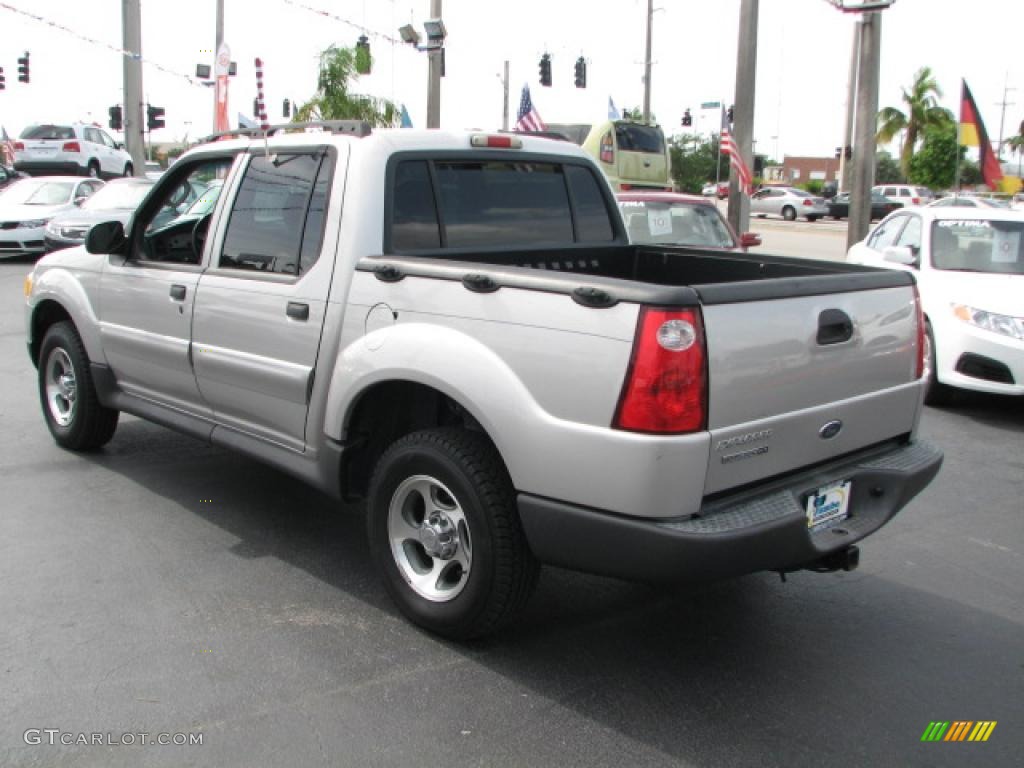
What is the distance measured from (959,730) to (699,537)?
3.70 feet

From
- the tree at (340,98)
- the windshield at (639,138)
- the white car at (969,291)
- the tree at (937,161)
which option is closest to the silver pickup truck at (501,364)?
the white car at (969,291)

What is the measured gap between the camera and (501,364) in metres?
3.49

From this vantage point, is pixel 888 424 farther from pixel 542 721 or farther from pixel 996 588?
pixel 542 721

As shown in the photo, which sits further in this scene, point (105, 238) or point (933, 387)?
point (933, 387)

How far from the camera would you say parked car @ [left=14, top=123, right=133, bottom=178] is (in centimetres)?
3139

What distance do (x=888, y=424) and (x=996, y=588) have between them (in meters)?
1.20

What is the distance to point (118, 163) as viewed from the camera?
3391cm

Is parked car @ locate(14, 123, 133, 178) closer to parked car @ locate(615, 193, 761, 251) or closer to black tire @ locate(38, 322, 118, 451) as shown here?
parked car @ locate(615, 193, 761, 251)

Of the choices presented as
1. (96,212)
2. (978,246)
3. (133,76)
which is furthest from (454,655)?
(133,76)

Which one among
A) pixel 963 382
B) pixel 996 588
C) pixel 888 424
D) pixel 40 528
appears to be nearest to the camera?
pixel 888 424

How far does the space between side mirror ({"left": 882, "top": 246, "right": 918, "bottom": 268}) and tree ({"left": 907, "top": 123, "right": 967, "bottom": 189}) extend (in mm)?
53812

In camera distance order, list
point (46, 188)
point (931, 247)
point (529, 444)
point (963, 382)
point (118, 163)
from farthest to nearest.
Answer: point (118, 163) < point (46, 188) < point (931, 247) < point (963, 382) < point (529, 444)

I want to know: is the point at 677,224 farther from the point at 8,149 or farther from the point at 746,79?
the point at 8,149

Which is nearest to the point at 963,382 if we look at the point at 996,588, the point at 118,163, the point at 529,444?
the point at 996,588
